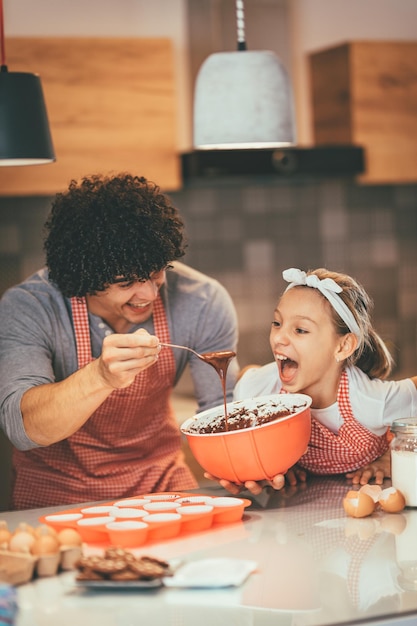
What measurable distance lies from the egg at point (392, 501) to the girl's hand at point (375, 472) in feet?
0.61

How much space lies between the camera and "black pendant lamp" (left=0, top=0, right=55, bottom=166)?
79.3 inches

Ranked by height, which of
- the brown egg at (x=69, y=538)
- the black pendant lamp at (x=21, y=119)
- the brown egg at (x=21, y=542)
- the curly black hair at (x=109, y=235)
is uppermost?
the black pendant lamp at (x=21, y=119)

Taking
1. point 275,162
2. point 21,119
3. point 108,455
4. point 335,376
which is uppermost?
point 21,119

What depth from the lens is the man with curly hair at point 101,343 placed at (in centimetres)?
202

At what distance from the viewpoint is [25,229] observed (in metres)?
3.85

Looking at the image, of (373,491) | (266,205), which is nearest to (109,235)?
(373,491)

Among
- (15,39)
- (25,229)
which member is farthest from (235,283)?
(15,39)

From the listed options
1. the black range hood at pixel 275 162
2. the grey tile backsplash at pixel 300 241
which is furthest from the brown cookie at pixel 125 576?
the grey tile backsplash at pixel 300 241

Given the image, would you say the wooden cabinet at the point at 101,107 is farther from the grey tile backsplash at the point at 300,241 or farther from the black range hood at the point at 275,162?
the grey tile backsplash at the point at 300,241

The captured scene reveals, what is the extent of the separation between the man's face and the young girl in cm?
27

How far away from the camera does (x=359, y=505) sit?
5.68 ft

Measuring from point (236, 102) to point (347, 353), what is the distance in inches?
22.6

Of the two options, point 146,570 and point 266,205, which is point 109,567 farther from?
point 266,205

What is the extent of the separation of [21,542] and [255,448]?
0.51 meters
